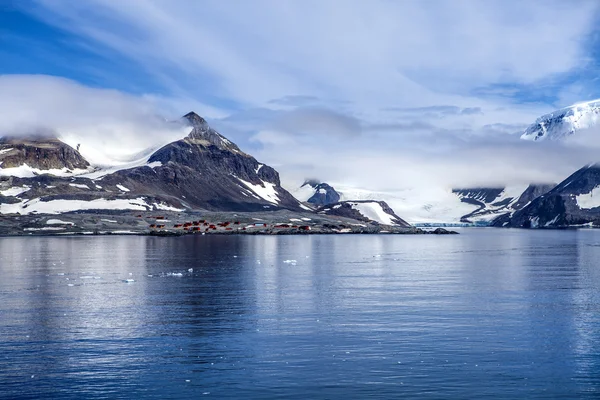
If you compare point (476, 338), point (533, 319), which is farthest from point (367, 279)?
point (476, 338)

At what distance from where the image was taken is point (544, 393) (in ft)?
99.8

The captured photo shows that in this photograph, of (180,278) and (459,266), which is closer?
(180,278)

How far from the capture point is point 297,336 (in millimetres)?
42094

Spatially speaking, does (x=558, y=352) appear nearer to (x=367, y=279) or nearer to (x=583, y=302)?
(x=583, y=302)

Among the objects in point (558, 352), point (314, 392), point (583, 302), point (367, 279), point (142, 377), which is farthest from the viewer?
point (367, 279)

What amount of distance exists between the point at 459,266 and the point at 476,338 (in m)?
56.2

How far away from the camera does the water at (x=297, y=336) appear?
31.6 metres

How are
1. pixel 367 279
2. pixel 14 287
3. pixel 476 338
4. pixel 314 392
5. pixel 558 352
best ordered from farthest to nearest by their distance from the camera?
pixel 367 279 → pixel 14 287 → pixel 476 338 → pixel 558 352 → pixel 314 392

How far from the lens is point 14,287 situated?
216 ft

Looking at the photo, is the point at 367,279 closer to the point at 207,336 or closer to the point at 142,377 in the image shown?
the point at 207,336

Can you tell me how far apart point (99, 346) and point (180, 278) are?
36638 millimetres

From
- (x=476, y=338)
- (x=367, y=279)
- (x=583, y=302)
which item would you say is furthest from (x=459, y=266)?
(x=476, y=338)

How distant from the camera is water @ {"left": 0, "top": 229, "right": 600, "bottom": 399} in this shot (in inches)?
1244

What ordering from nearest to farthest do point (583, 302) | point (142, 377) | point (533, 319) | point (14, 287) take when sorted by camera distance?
point (142, 377) → point (533, 319) → point (583, 302) → point (14, 287)
